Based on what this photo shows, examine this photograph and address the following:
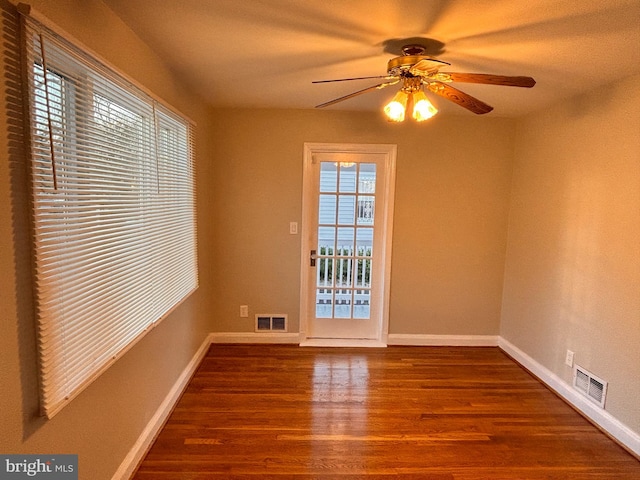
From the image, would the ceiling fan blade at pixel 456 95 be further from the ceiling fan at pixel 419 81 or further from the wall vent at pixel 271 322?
the wall vent at pixel 271 322

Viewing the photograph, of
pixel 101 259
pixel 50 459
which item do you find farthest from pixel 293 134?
pixel 50 459

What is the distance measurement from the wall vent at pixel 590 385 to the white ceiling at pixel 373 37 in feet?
6.54

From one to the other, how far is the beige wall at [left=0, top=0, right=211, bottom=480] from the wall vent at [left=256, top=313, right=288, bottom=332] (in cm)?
115

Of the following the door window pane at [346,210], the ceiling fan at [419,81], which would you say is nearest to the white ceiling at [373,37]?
Result: the ceiling fan at [419,81]

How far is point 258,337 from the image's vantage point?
368cm

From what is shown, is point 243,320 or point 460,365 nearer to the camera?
point 460,365

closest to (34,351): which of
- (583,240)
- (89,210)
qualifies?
(89,210)

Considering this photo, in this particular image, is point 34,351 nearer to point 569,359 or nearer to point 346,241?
point 346,241

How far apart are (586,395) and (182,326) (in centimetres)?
296

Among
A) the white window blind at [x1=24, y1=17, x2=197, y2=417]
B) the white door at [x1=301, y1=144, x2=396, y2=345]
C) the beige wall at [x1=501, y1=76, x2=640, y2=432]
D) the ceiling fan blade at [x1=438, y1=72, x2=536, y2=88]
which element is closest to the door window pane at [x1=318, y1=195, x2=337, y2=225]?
the white door at [x1=301, y1=144, x2=396, y2=345]

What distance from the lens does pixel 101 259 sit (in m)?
1.56

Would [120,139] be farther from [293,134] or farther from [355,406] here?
[355,406]

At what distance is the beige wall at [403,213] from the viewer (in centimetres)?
347

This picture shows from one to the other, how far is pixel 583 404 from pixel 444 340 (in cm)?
Answer: 129
